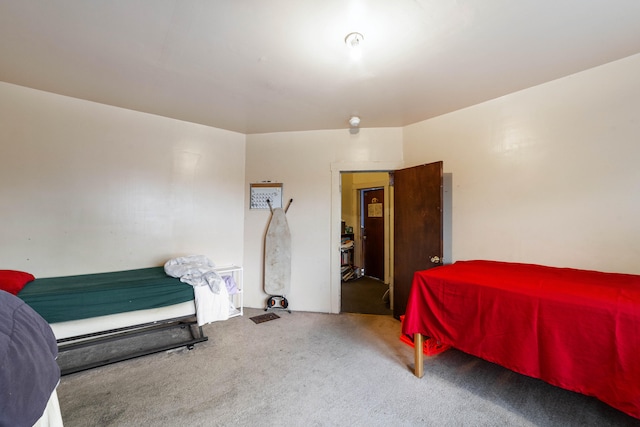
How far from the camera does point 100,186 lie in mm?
2822

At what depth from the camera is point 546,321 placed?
146 cm

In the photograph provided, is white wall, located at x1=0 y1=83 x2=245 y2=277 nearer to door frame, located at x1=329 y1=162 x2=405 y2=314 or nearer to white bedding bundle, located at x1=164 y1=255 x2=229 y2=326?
white bedding bundle, located at x1=164 y1=255 x2=229 y2=326

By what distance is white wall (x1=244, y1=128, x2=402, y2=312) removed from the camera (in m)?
3.49

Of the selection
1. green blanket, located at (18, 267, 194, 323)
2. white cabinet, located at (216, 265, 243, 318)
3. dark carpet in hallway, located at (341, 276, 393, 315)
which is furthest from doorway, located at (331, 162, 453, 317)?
green blanket, located at (18, 267, 194, 323)

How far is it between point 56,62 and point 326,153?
108 inches

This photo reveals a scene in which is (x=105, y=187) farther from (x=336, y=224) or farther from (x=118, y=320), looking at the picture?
(x=336, y=224)

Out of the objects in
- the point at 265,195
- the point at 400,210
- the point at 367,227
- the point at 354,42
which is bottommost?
the point at 367,227

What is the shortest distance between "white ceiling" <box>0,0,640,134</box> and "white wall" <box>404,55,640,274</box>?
0.20 meters

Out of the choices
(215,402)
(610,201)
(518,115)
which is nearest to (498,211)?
(610,201)

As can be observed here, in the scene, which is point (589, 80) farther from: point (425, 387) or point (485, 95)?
point (425, 387)

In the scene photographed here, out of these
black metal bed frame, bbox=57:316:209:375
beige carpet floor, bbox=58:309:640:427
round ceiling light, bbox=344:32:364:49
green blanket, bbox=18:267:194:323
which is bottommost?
beige carpet floor, bbox=58:309:640:427

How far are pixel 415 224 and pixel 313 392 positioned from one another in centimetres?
202

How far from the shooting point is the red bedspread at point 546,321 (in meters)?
1.25

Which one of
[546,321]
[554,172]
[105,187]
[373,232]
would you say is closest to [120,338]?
[105,187]
